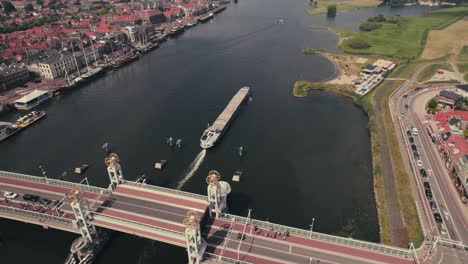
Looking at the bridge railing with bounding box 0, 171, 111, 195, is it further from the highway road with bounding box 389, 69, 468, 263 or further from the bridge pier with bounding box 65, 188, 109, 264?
the highway road with bounding box 389, 69, 468, 263

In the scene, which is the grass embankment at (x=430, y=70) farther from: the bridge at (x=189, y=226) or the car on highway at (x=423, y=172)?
the bridge at (x=189, y=226)

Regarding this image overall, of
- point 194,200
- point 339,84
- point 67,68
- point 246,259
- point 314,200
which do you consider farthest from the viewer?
point 67,68

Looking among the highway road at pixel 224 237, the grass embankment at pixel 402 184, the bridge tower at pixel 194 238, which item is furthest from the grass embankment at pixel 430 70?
the bridge tower at pixel 194 238

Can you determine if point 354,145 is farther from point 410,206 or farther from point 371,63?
point 371,63

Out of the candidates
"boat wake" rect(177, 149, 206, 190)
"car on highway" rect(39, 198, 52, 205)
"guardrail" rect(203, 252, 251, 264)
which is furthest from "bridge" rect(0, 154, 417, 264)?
"boat wake" rect(177, 149, 206, 190)

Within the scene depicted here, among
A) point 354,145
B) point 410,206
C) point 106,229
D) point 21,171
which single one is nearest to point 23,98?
point 21,171

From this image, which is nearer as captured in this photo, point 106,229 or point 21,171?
point 106,229

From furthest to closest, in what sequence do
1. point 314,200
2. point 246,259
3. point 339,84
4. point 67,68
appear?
point 67,68 → point 339,84 → point 314,200 → point 246,259

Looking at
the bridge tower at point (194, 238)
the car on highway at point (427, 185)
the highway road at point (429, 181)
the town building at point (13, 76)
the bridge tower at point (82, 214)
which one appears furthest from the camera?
the town building at point (13, 76)
